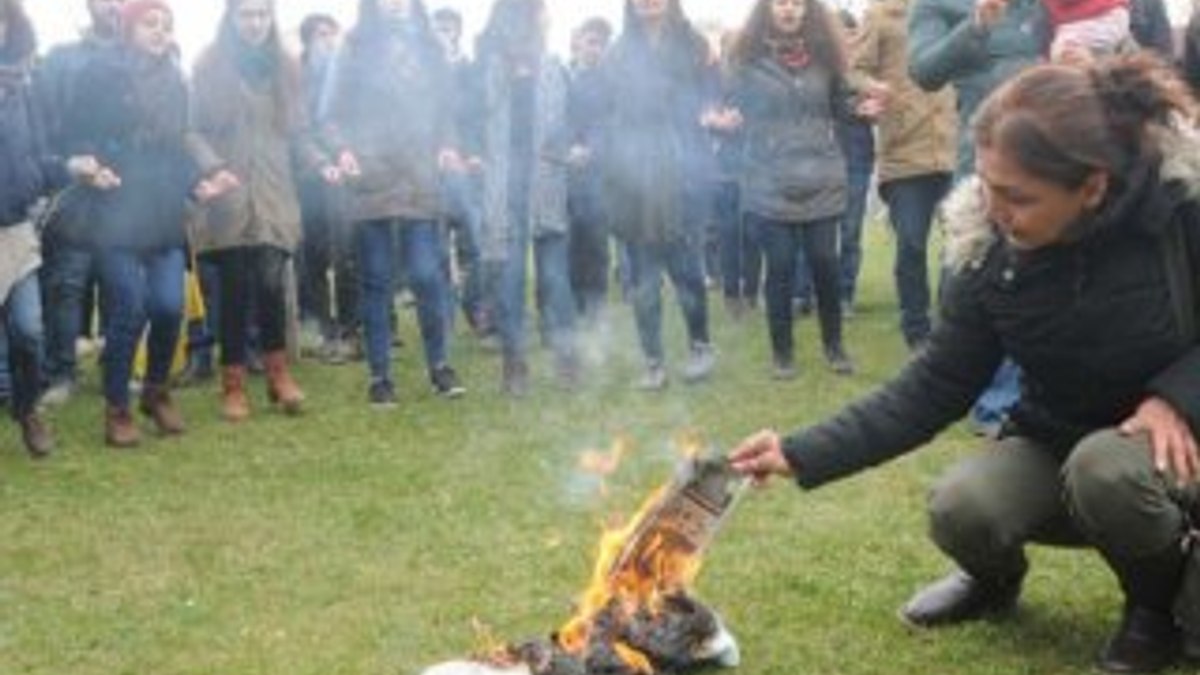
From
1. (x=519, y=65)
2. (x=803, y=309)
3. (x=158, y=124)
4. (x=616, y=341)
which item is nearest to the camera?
(x=158, y=124)

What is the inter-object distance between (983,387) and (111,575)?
2969 millimetres

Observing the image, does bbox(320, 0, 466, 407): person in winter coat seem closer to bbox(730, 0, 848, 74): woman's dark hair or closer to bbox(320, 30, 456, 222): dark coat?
bbox(320, 30, 456, 222): dark coat

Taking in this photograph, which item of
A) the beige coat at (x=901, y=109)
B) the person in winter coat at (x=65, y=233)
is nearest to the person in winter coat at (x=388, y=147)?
the person in winter coat at (x=65, y=233)

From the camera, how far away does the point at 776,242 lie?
30.0 ft

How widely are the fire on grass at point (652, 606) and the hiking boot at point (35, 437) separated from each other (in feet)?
14.2

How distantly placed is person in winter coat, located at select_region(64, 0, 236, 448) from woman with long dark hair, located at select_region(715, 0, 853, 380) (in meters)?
2.73

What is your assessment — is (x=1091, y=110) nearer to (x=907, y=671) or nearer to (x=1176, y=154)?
(x=1176, y=154)

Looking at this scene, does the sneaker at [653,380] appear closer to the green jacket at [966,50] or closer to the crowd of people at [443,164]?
the crowd of people at [443,164]

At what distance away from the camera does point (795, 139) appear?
29.9ft

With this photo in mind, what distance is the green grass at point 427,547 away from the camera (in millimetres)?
4746

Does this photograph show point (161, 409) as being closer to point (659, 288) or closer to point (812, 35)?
point (659, 288)

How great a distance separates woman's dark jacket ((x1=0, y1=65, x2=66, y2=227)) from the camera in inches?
301

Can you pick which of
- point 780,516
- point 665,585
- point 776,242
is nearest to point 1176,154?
point 665,585

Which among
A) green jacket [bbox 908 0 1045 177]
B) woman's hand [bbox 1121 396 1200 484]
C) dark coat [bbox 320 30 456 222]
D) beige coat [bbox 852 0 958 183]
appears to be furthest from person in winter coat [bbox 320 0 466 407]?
woman's hand [bbox 1121 396 1200 484]
